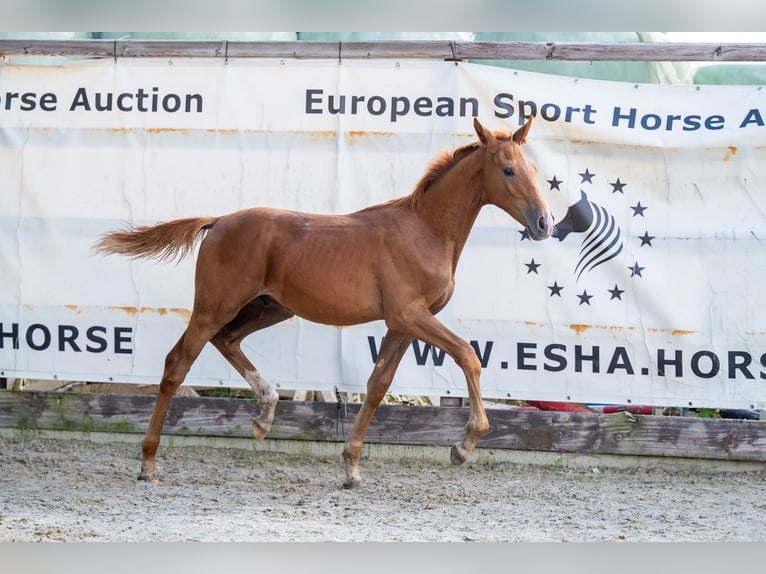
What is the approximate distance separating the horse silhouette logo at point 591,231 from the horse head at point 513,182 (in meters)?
1.20

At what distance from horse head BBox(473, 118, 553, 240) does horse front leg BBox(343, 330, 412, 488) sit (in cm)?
98

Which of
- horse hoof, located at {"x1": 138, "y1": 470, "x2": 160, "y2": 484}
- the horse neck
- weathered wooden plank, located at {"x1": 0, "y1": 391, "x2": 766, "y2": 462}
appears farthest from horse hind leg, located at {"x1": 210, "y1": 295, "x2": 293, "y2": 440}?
the horse neck

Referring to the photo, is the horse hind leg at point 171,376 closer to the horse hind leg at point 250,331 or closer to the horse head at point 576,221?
the horse hind leg at point 250,331

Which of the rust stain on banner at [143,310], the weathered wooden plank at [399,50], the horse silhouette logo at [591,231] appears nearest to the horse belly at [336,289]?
the rust stain on banner at [143,310]

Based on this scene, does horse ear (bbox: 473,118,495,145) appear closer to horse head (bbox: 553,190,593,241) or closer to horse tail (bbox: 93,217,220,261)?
horse head (bbox: 553,190,593,241)

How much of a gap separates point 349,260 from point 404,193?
3.83 feet

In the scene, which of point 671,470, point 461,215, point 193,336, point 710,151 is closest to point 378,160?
point 461,215

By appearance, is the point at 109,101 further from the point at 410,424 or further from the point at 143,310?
the point at 410,424

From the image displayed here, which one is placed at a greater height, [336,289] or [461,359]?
[336,289]

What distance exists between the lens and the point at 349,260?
509 centimetres

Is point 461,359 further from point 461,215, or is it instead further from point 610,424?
point 610,424

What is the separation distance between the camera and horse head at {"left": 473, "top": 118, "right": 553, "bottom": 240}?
4.64 m

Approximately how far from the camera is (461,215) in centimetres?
502

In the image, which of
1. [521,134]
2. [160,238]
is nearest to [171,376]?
[160,238]
